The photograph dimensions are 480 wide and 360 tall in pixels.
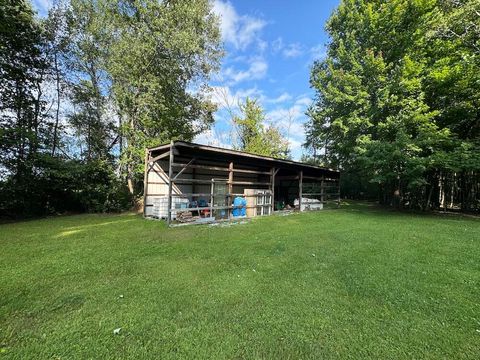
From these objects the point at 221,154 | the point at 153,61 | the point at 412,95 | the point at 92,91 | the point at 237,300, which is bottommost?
the point at 237,300

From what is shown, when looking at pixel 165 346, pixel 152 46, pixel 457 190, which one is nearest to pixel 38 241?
pixel 165 346

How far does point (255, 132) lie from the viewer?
997 inches

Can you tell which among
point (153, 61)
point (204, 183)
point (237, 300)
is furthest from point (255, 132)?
point (237, 300)

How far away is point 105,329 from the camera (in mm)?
2461

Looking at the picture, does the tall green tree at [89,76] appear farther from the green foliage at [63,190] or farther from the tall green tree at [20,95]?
the green foliage at [63,190]

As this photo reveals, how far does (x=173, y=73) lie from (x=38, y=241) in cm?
1154

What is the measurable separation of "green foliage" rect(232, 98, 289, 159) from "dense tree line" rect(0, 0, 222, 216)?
938 centimetres

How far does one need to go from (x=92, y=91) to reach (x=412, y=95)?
17695 mm

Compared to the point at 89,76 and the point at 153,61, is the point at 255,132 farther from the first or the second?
the point at 89,76

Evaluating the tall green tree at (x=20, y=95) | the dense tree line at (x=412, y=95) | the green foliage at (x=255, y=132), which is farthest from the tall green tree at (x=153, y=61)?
the green foliage at (x=255, y=132)

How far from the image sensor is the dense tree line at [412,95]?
11.9 meters

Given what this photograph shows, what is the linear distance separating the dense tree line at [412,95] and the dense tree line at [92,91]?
28.3 feet

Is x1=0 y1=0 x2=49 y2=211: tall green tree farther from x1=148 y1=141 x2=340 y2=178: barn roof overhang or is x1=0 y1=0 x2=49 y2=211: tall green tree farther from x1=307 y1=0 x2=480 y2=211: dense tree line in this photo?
x1=307 y1=0 x2=480 y2=211: dense tree line

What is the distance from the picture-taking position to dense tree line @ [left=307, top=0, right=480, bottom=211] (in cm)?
1186
